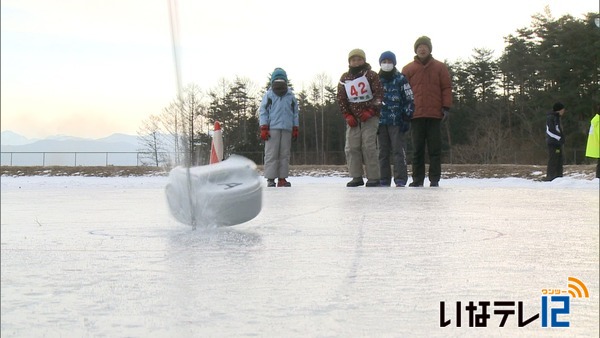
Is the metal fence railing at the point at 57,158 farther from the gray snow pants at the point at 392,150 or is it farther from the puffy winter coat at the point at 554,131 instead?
the puffy winter coat at the point at 554,131

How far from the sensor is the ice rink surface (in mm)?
1354

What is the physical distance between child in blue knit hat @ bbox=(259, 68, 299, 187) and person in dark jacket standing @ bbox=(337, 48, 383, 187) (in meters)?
0.89

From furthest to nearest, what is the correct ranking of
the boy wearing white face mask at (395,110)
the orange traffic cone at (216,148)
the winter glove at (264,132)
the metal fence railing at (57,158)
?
the orange traffic cone at (216,148)
the winter glove at (264,132)
the boy wearing white face mask at (395,110)
the metal fence railing at (57,158)

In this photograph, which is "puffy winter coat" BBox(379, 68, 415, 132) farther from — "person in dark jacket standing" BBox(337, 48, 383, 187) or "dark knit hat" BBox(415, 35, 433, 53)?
"dark knit hat" BBox(415, 35, 433, 53)

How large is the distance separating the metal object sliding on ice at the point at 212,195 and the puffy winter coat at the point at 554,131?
8.82m

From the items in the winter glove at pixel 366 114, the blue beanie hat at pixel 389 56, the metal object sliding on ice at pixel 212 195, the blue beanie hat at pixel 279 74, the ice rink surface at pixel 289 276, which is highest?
the blue beanie hat at pixel 389 56

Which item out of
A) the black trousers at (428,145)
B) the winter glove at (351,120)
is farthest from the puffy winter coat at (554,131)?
the winter glove at (351,120)

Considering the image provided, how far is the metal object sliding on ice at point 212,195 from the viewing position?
117 inches

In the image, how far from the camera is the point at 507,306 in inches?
59.9

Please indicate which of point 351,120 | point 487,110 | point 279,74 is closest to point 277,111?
point 279,74

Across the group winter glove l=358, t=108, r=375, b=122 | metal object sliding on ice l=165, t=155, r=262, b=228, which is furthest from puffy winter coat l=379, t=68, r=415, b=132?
→ metal object sliding on ice l=165, t=155, r=262, b=228

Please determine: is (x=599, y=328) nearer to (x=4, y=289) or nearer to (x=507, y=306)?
(x=507, y=306)

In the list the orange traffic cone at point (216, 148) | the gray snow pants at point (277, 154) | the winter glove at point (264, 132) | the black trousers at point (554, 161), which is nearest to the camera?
the winter glove at point (264, 132)

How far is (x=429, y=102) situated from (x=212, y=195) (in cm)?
490
